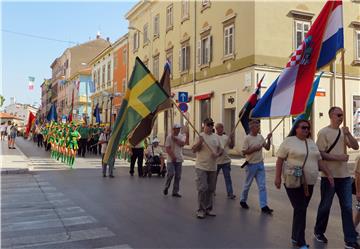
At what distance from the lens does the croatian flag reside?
6.95 metres

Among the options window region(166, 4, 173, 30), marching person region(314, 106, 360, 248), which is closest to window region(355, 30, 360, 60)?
window region(166, 4, 173, 30)

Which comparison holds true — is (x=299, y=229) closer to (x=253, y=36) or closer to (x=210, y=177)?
(x=210, y=177)

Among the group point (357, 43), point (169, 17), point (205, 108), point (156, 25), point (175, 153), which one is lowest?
point (175, 153)

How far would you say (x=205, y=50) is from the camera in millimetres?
28078

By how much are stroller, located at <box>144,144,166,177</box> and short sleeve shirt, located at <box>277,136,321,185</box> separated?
9009mm

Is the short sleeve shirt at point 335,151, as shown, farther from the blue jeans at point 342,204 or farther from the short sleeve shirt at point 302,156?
the short sleeve shirt at point 302,156

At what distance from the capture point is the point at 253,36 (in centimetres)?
2266

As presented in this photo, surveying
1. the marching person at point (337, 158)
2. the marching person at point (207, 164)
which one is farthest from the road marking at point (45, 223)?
the marching person at point (337, 158)

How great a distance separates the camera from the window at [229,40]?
24844 millimetres

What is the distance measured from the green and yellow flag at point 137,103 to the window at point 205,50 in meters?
18.9

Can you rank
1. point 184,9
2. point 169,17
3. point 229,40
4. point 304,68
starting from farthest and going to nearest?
point 169,17 < point 184,9 < point 229,40 < point 304,68

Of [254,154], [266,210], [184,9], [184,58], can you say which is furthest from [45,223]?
[184,9]

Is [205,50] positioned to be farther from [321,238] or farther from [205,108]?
[321,238]

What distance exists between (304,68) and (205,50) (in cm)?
2135
